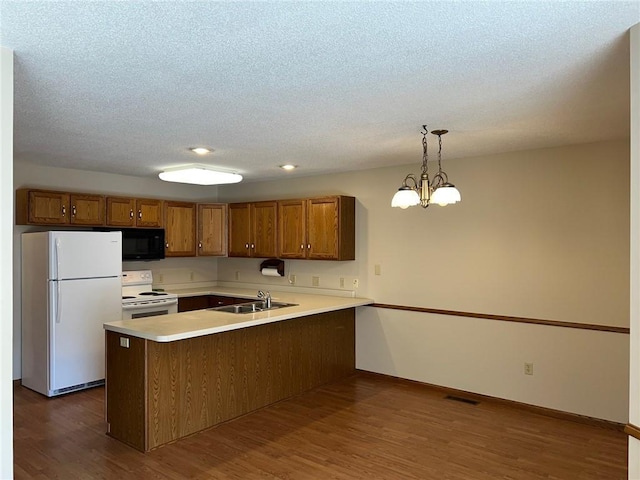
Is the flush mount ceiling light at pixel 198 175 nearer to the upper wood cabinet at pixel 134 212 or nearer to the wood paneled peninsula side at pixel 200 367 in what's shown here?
the upper wood cabinet at pixel 134 212

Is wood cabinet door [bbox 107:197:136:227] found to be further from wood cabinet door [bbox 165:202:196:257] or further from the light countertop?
the light countertop

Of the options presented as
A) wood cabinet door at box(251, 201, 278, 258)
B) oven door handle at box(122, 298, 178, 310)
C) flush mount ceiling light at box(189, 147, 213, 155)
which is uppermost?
flush mount ceiling light at box(189, 147, 213, 155)

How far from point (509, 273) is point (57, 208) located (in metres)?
4.81

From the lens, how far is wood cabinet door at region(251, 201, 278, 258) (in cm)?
591

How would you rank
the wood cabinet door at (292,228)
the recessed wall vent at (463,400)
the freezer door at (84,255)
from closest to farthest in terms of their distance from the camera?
the recessed wall vent at (463,400), the freezer door at (84,255), the wood cabinet door at (292,228)

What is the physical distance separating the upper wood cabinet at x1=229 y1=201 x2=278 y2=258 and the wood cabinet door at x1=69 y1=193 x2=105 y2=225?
174 centimetres

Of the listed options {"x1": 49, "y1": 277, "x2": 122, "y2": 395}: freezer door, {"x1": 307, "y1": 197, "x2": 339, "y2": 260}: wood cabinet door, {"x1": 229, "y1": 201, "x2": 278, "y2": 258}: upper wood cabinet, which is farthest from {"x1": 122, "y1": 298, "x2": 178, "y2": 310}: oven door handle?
{"x1": 307, "y1": 197, "x2": 339, "y2": 260}: wood cabinet door

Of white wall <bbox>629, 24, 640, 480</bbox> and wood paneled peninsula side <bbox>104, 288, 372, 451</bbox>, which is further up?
white wall <bbox>629, 24, 640, 480</bbox>

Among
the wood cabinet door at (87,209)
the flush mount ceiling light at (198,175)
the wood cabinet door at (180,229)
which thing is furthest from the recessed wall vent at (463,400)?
the wood cabinet door at (87,209)

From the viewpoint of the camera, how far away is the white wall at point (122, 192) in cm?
502

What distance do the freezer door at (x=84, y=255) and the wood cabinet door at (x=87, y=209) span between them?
0.44 meters

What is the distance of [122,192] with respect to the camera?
587 cm

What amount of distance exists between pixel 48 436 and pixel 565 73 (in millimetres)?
4434

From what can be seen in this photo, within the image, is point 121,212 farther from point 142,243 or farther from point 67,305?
point 67,305
